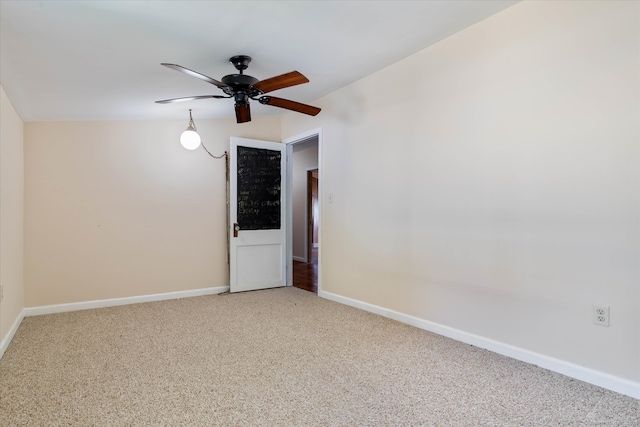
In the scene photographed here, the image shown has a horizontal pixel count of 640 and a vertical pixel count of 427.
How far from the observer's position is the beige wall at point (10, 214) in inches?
104

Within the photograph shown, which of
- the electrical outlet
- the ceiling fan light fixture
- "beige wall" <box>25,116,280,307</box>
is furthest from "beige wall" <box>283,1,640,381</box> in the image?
"beige wall" <box>25,116,280,307</box>

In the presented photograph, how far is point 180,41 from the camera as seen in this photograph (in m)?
2.28

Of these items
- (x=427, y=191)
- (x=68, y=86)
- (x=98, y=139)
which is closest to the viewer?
(x=68, y=86)

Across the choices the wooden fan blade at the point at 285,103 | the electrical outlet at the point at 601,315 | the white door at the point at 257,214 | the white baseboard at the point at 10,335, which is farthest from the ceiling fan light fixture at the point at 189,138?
the electrical outlet at the point at 601,315

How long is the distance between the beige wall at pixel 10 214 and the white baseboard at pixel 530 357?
315cm

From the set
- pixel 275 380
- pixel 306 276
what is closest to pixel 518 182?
pixel 275 380

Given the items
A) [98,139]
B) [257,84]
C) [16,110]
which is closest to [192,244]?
[98,139]

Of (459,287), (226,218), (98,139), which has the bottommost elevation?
(459,287)

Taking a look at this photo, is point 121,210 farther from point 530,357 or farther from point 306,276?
point 530,357

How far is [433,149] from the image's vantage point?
9.55ft

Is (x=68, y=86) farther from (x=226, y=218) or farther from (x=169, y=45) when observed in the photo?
(x=226, y=218)

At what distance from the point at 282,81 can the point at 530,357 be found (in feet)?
8.21

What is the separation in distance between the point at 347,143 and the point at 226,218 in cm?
185

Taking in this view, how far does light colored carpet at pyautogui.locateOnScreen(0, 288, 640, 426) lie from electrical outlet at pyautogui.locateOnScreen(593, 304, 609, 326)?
373mm
